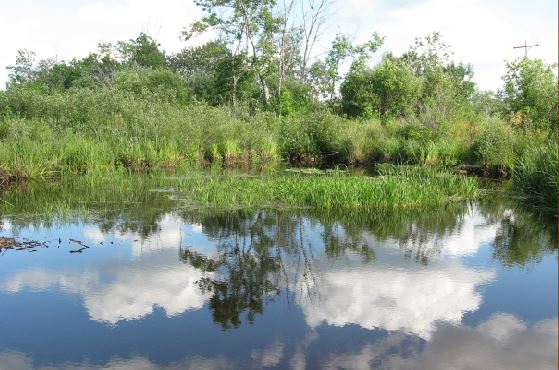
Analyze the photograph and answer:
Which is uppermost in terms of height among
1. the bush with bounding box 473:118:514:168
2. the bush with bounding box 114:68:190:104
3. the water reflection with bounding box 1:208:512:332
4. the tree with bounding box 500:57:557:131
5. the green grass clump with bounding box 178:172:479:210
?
the bush with bounding box 114:68:190:104

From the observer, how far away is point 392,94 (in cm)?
2808

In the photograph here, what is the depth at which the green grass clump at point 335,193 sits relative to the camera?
32.6ft

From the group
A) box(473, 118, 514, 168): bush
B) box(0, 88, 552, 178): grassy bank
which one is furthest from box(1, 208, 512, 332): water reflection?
box(0, 88, 552, 178): grassy bank

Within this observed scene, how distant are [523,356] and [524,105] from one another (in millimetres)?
16101

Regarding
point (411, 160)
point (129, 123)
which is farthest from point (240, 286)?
point (129, 123)

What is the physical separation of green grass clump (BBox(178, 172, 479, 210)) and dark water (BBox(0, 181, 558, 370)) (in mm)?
806

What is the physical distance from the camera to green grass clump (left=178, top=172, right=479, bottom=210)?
9.95 m

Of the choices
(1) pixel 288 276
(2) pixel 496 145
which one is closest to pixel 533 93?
(2) pixel 496 145

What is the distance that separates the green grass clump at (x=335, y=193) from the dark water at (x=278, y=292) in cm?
81

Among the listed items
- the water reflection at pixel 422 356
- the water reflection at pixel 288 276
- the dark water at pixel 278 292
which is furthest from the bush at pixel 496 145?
the water reflection at pixel 422 356

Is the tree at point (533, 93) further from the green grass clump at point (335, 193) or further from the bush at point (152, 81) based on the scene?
the bush at point (152, 81)

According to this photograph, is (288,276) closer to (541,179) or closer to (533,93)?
(541,179)

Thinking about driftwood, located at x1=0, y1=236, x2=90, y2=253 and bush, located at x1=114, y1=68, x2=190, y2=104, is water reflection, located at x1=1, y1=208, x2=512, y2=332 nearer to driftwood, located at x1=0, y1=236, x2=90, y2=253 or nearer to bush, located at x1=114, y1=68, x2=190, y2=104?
driftwood, located at x1=0, y1=236, x2=90, y2=253

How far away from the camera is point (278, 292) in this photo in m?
5.57
